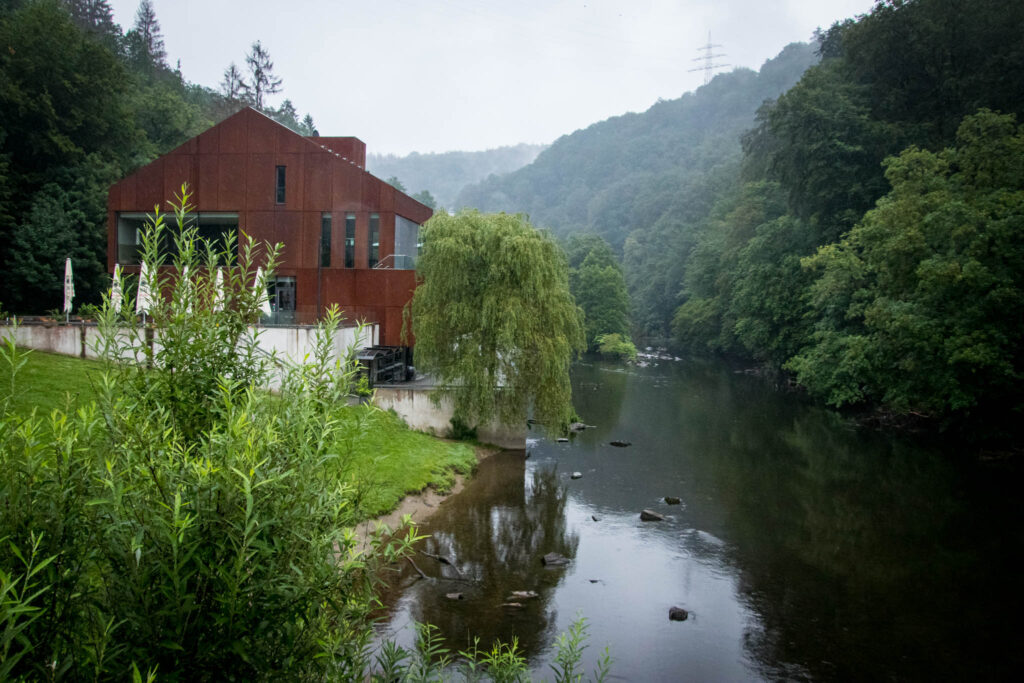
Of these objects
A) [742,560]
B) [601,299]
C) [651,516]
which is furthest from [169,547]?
[601,299]

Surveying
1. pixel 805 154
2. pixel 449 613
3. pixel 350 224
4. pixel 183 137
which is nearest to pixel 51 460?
pixel 449 613

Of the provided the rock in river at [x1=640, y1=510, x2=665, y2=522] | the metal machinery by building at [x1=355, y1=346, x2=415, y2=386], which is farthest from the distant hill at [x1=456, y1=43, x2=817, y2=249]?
the rock in river at [x1=640, y1=510, x2=665, y2=522]

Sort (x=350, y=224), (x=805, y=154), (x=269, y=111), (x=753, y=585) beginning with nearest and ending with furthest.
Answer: (x=753, y=585) → (x=350, y=224) → (x=805, y=154) → (x=269, y=111)

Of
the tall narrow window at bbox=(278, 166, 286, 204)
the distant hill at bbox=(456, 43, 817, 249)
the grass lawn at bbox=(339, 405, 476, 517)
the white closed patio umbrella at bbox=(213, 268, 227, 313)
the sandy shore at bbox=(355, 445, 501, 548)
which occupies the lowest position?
the sandy shore at bbox=(355, 445, 501, 548)

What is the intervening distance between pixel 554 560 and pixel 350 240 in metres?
18.9

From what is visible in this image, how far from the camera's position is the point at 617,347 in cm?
6431

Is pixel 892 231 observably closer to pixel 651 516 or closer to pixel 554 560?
pixel 651 516

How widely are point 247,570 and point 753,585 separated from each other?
14.1 m

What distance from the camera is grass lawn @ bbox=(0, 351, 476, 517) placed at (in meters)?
19.1

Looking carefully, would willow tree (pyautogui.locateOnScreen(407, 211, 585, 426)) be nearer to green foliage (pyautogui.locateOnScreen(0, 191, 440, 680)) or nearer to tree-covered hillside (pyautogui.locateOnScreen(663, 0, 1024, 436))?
tree-covered hillside (pyautogui.locateOnScreen(663, 0, 1024, 436))

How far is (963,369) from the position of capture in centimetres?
2720

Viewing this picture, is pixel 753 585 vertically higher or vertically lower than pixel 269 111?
lower

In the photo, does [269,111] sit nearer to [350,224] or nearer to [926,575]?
[350,224]

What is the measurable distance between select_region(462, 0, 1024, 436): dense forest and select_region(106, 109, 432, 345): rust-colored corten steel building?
21274 millimetres
